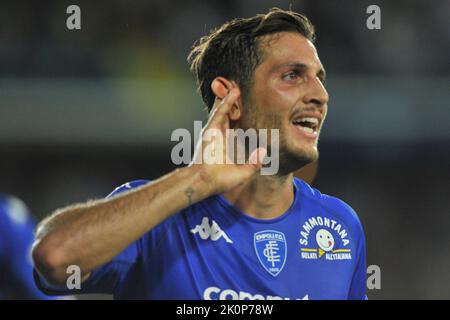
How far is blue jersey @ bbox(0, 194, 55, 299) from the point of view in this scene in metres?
3.62

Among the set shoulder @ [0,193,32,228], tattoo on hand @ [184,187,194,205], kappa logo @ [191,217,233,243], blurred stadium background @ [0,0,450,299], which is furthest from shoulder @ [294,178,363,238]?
blurred stadium background @ [0,0,450,299]

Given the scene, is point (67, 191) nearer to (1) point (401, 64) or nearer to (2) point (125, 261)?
(1) point (401, 64)

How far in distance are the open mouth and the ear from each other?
27 cm

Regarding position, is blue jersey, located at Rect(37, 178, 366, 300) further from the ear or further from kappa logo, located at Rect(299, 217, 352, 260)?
the ear

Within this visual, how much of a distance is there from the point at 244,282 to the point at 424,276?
16.9ft

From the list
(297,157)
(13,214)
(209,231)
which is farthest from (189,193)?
(13,214)

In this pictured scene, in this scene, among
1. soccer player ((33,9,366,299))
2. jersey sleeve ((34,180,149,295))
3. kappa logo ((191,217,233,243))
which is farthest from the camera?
kappa logo ((191,217,233,243))

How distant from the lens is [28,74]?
7.46 metres

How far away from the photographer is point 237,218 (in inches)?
109

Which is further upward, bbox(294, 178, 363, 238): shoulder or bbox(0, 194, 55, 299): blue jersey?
bbox(294, 178, 363, 238): shoulder

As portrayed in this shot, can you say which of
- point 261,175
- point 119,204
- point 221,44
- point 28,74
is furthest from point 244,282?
point 28,74

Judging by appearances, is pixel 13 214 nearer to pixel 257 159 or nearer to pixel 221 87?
pixel 221 87

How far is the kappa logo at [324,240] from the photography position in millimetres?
2811

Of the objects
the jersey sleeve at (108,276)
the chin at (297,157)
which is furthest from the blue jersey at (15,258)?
the chin at (297,157)
